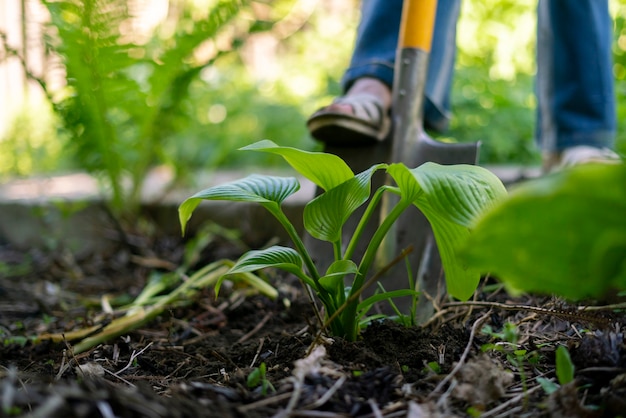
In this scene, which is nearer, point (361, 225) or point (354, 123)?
point (361, 225)

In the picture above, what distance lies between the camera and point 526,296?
1141 millimetres

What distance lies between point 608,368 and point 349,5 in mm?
4507

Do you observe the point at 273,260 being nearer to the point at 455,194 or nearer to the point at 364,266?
the point at 364,266

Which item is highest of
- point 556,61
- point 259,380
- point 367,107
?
point 556,61

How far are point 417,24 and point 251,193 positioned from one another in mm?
851

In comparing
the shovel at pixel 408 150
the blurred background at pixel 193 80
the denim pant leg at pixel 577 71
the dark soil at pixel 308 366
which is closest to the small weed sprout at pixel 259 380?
the dark soil at pixel 308 366

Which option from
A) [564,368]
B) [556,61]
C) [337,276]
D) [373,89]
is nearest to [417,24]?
[373,89]

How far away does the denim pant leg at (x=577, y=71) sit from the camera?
185cm

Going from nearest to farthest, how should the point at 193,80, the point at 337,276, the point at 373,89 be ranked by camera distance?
the point at 337,276 → the point at 373,89 → the point at 193,80

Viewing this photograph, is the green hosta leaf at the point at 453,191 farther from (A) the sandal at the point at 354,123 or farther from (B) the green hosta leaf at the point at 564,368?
(A) the sandal at the point at 354,123

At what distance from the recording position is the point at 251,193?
2.63 ft

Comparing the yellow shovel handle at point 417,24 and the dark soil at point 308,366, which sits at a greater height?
the yellow shovel handle at point 417,24

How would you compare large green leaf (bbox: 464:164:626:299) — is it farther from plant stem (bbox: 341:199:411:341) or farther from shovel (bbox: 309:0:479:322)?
shovel (bbox: 309:0:479:322)

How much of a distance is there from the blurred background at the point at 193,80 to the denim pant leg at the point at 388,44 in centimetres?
60
